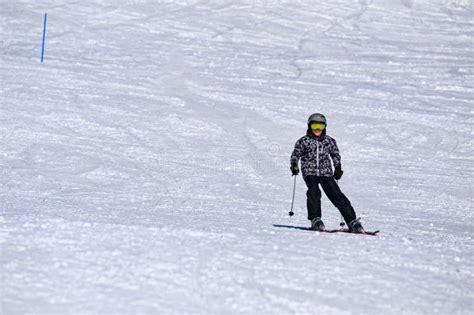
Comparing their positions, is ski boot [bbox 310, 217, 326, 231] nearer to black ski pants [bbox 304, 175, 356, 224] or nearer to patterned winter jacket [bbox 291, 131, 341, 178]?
black ski pants [bbox 304, 175, 356, 224]

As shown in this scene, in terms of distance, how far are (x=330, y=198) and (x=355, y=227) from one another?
462mm

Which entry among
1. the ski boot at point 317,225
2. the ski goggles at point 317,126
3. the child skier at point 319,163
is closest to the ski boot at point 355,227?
the child skier at point 319,163

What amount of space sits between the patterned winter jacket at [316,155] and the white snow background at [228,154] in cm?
103

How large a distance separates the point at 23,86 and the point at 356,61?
9562 mm

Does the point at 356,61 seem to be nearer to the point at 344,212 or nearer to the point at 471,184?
the point at 471,184

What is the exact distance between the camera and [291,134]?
18.4 meters

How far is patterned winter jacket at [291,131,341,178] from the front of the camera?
35.6ft

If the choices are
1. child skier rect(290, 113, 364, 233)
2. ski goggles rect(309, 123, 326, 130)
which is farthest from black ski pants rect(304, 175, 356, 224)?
ski goggles rect(309, 123, 326, 130)

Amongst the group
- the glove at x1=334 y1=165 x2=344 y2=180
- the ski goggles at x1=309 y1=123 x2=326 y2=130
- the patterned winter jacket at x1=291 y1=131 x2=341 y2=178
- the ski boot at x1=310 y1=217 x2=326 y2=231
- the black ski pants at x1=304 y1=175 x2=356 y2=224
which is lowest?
the ski boot at x1=310 y1=217 x2=326 y2=231

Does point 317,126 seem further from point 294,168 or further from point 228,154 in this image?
point 228,154

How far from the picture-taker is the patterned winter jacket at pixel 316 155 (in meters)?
10.8

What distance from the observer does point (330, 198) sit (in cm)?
1073

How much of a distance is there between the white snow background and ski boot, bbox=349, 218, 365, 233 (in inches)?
31.0

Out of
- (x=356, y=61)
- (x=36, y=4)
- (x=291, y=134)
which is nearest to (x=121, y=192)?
(x=291, y=134)
